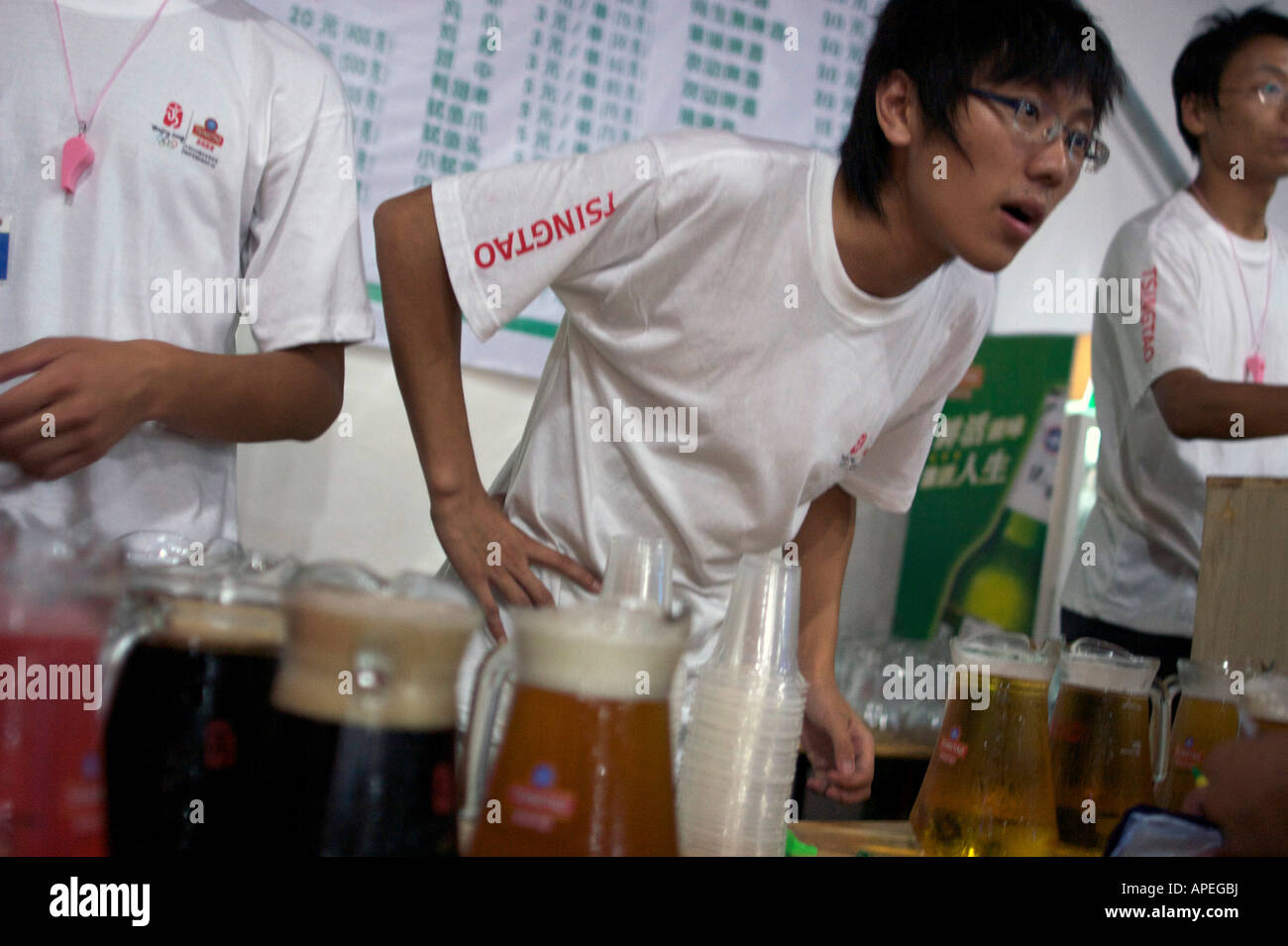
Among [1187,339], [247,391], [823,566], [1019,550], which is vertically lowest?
A: [1019,550]

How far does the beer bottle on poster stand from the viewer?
3.24m

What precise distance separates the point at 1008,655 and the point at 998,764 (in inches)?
3.9

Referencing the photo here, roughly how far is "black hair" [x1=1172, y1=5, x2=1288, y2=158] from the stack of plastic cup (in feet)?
6.25

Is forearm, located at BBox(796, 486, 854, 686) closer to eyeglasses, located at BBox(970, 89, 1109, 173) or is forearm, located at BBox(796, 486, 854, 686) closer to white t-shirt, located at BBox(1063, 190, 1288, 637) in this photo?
eyeglasses, located at BBox(970, 89, 1109, 173)

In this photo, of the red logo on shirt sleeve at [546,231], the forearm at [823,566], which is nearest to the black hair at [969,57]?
the red logo on shirt sleeve at [546,231]

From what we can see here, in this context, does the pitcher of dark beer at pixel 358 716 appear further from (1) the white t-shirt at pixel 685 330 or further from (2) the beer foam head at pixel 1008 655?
(1) the white t-shirt at pixel 685 330

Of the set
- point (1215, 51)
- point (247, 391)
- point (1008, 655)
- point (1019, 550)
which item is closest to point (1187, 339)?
point (1215, 51)

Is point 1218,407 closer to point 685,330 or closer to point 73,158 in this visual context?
point 685,330

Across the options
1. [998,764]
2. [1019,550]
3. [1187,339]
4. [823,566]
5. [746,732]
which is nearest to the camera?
[746,732]

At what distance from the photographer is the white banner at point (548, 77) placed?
2.45 meters

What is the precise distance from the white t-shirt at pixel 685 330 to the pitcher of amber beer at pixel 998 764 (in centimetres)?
40

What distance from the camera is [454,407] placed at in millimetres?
1341

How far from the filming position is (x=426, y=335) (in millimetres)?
1338
